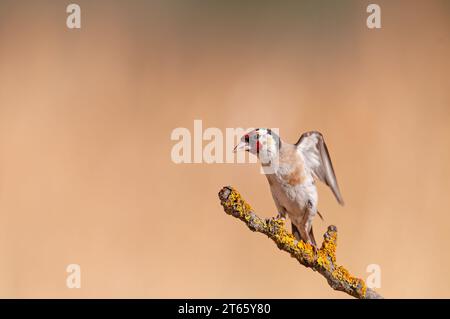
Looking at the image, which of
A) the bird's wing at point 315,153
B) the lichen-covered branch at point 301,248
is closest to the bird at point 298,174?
the bird's wing at point 315,153

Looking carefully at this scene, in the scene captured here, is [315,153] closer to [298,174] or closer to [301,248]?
[298,174]

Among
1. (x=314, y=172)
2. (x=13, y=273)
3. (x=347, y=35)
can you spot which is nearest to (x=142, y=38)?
(x=347, y=35)

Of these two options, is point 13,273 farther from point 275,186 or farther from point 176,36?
point 275,186

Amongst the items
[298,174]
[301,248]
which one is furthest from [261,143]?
[301,248]

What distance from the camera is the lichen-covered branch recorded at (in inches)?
38.9

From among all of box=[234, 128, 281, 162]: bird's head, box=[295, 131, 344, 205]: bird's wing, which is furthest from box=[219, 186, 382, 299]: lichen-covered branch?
box=[295, 131, 344, 205]: bird's wing

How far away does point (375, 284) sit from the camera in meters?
2.15

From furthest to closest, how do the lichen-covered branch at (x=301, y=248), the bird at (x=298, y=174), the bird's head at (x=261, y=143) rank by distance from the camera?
the bird at (x=298, y=174) < the bird's head at (x=261, y=143) < the lichen-covered branch at (x=301, y=248)

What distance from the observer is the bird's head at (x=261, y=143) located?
1.17 m

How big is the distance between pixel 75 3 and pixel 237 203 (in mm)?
1496

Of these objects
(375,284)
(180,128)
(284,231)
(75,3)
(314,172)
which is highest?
(75,3)

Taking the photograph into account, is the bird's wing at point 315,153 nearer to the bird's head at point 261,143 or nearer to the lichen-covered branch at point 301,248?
the bird's head at point 261,143

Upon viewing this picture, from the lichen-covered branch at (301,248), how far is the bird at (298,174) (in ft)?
0.72

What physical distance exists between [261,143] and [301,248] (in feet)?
0.83
